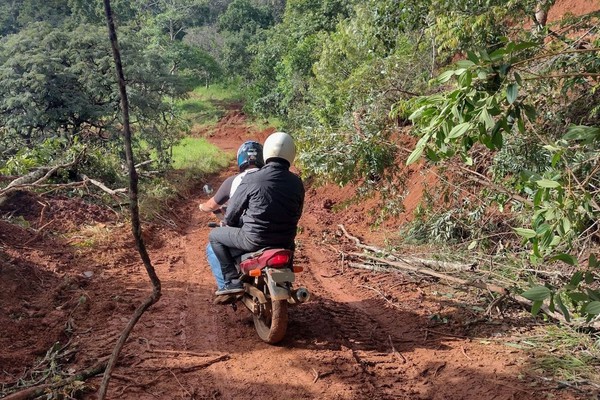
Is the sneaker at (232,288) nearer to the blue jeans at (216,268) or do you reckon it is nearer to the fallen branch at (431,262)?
the blue jeans at (216,268)

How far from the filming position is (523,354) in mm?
4250

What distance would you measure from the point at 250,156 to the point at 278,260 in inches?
50.8

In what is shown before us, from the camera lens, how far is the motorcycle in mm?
4328

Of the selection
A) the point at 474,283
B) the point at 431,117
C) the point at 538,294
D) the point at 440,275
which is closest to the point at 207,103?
the point at 440,275

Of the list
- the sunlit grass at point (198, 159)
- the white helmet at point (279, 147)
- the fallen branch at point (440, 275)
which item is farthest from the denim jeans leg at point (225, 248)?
the sunlit grass at point (198, 159)

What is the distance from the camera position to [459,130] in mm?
2176

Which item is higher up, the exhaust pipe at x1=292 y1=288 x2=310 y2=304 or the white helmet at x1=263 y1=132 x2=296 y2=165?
the white helmet at x1=263 y1=132 x2=296 y2=165

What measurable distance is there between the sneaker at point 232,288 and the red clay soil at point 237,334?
363 millimetres

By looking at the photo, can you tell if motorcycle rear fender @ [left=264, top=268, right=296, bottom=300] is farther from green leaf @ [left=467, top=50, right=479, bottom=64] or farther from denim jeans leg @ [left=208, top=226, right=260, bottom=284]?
green leaf @ [left=467, top=50, right=479, bottom=64]

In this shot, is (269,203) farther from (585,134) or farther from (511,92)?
(585,134)

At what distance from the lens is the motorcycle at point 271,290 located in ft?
14.2

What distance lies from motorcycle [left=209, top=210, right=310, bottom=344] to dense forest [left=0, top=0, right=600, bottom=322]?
147cm

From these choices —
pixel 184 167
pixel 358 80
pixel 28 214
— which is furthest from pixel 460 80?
pixel 184 167

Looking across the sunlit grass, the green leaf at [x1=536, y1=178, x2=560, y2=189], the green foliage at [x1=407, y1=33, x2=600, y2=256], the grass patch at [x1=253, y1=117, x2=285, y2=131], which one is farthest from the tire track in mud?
the grass patch at [x1=253, y1=117, x2=285, y2=131]
